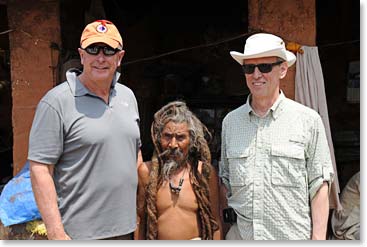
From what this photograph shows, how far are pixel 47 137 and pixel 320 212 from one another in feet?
4.60

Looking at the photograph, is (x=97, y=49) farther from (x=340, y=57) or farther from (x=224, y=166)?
(x=340, y=57)

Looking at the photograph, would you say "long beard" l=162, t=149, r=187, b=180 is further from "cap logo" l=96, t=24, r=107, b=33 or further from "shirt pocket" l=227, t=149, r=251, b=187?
"cap logo" l=96, t=24, r=107, b=33

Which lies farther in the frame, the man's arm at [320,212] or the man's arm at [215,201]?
the man's arm at [215,201]

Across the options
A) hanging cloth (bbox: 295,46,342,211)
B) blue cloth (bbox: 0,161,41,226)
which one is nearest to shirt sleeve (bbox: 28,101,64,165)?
blue cloth (bbox: 0,161,41,226)

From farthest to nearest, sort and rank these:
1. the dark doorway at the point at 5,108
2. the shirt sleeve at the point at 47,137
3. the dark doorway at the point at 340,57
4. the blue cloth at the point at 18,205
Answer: the dark doorway at the point at 340,57
the dark doorway at the point at 5,108
the blue cloth at the point at 18,205
the shirt sleeve at the point at 47,137

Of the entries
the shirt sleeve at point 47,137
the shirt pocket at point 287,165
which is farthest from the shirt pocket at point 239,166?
the shirt sleeve at point 47,137

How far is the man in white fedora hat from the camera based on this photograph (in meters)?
2.68

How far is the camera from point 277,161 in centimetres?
269

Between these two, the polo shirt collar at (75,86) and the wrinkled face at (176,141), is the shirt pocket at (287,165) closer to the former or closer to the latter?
the wrinkled face at (176,141)

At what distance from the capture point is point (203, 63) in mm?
7742

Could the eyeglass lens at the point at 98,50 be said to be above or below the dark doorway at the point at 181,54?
below

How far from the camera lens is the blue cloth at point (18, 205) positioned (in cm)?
391

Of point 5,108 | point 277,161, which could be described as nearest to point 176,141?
point 277,161

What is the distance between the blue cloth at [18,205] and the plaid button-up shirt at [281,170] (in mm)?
1826
